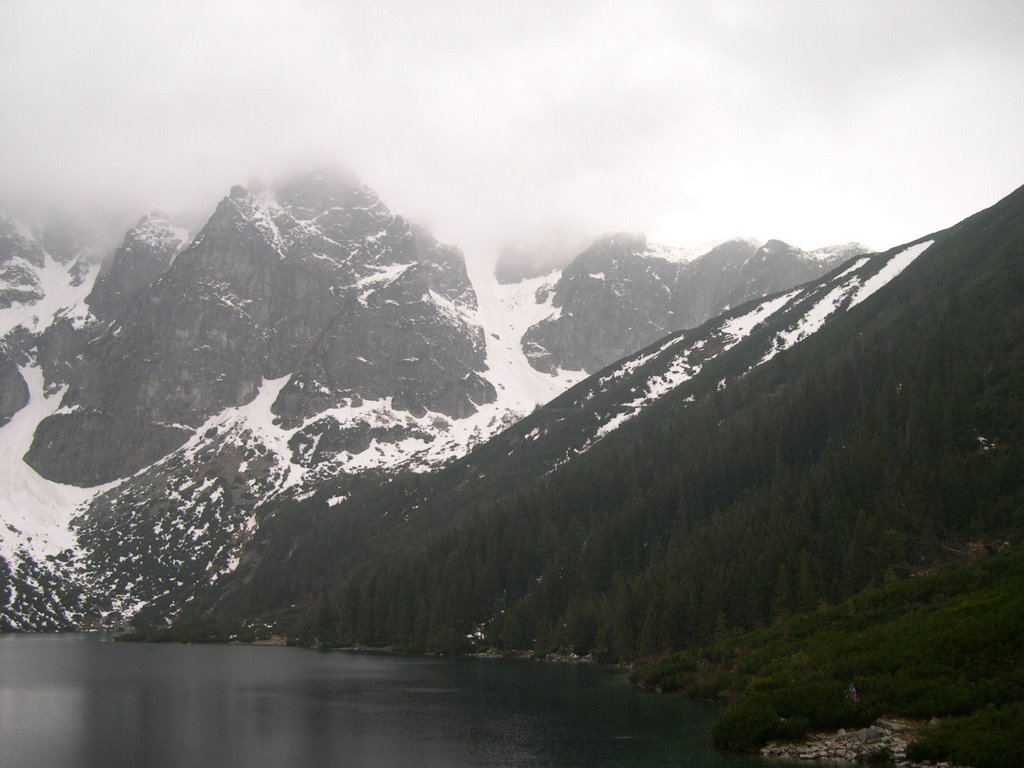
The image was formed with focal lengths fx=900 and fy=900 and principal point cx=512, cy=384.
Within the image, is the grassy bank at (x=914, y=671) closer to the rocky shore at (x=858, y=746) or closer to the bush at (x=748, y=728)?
the bush at (x=748, y=728)

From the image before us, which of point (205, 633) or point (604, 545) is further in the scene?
point (205, 633)

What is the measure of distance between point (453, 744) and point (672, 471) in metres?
90.5

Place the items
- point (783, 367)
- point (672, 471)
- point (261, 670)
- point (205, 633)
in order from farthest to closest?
point (205, 633)
point (783, 367)
point (672, 471)
point (261, 670)

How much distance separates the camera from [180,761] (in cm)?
5081

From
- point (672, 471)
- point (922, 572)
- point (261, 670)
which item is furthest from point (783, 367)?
point (261, 670)

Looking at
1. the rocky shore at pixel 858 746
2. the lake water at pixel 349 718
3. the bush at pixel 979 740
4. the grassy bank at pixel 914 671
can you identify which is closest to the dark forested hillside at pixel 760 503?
the grassy bank at pixel 914 671

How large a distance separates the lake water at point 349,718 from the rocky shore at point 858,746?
2833mm

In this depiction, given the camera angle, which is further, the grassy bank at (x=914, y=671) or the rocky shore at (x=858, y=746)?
the rocky shore at (x=858, y=746)

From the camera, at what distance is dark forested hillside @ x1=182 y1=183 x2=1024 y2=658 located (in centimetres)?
8369

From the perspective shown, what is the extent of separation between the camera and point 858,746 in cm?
4469

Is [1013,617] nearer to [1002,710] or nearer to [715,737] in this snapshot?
[1002,710]

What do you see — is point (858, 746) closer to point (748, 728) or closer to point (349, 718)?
point (748, 728)

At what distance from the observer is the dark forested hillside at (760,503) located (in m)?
83.7

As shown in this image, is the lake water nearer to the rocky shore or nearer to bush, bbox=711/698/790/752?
bush, bbox=711/698/790/752
